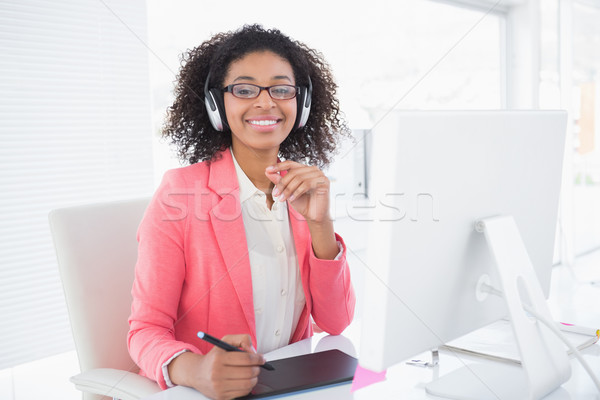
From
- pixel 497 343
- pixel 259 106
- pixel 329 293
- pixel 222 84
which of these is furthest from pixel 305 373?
pixel 222 84

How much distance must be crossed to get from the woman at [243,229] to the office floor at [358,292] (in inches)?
55.3

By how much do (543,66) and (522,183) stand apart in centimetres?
430

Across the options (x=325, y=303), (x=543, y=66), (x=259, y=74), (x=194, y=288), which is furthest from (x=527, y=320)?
(x=543, y=66)

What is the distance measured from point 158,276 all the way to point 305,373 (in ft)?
1.15

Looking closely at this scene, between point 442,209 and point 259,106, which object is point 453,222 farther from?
point 259,106

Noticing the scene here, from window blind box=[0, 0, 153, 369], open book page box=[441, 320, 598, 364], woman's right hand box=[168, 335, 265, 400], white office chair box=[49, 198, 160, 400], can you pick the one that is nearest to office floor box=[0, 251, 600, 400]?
window blind box=[0, 0, 153, 369]

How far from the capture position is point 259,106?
122 cm

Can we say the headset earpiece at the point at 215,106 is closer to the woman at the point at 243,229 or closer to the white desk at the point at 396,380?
the woman at the point at 243,229

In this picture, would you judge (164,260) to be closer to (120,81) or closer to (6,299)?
(6,299)

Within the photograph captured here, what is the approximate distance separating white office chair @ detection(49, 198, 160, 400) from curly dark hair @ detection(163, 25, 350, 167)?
0.30 m

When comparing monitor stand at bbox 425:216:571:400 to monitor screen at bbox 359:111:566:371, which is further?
monitor stand at bbox 425:216:571:400

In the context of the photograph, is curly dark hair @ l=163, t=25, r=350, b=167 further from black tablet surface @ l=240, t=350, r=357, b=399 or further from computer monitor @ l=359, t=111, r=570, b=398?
computer monitor @ l=359, t=111, r=570, b=398

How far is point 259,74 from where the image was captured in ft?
4.07

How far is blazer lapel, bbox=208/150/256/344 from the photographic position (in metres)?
1.15
